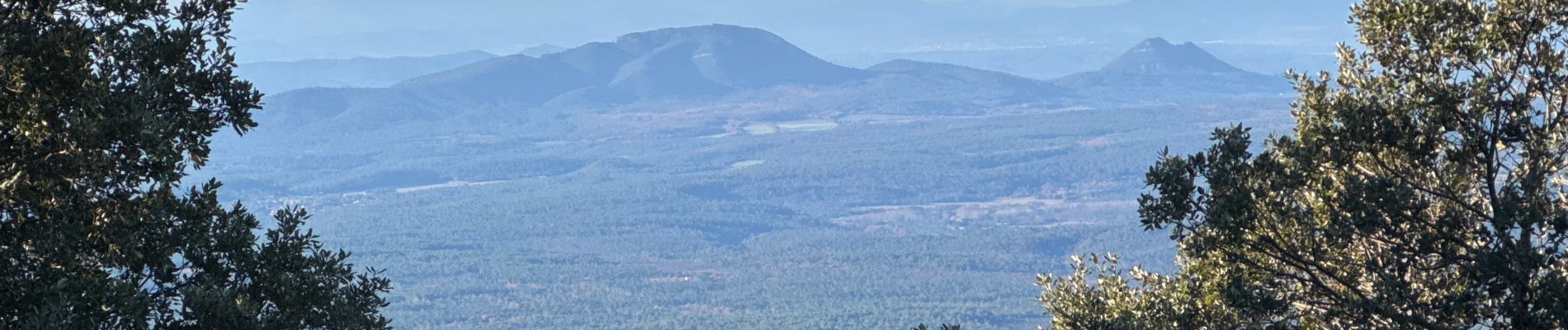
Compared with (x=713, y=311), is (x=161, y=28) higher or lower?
higher

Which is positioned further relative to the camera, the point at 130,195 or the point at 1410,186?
the point at 1410,186

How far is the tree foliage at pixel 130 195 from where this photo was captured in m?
7.88

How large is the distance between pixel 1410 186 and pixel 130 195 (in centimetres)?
716

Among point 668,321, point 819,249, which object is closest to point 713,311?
point 668,321

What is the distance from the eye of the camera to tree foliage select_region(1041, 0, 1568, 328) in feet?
29.2

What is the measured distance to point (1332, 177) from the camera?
984 cm


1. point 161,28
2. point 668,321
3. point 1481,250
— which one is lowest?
point 668,321

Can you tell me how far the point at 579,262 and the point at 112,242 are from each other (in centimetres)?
11945

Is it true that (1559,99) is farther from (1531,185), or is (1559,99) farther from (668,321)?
(668,321)

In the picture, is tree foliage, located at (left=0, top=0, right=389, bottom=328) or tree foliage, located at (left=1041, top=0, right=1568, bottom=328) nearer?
tree foliage, located at (left=0, top=0, right=389, bottom=328)

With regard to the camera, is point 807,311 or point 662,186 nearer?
point 807,311

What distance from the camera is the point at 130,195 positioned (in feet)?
27.8

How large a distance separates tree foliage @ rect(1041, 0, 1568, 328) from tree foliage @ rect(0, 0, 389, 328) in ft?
17.0

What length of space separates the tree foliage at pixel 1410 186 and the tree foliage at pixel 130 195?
5191 millimetres
